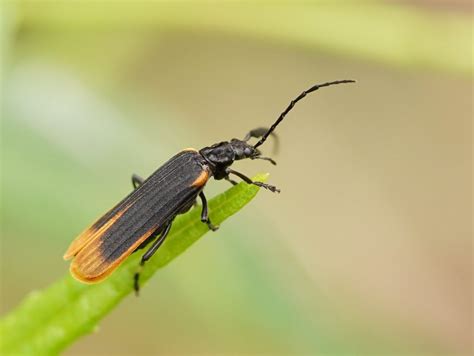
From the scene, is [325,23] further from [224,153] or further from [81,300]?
[81,300]

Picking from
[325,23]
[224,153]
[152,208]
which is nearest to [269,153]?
[325,23]

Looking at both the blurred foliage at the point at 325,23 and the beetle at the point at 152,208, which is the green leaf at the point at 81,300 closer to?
the beetle at the point at 152,208

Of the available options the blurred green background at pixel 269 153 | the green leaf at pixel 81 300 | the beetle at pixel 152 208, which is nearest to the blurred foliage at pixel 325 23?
the blurred green background at pixel 269 153

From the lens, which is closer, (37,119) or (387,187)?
(37,119)

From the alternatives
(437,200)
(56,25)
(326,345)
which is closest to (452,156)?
(437,200)

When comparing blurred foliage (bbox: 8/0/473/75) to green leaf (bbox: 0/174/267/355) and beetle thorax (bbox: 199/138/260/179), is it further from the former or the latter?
green leaf (bbox: 0/174/267/355)

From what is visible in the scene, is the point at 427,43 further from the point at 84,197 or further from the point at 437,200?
the point at 437,200
